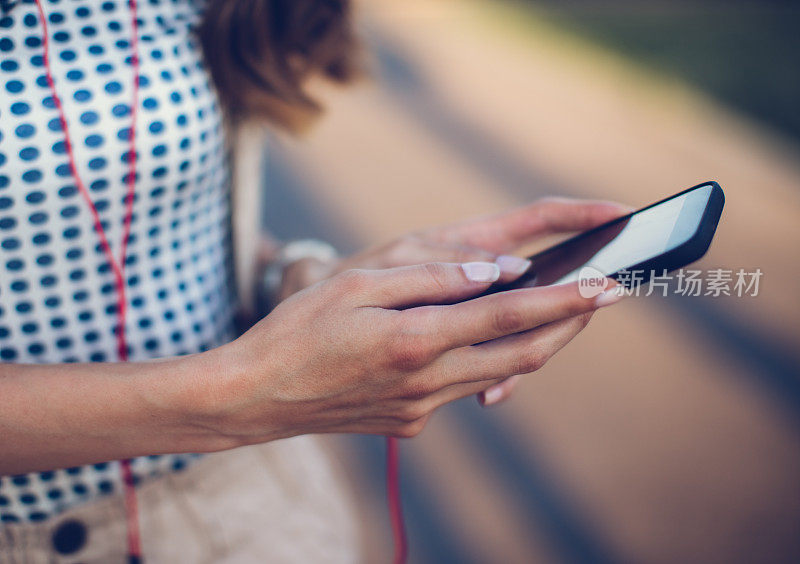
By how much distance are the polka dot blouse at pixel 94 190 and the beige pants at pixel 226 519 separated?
0.11 ft

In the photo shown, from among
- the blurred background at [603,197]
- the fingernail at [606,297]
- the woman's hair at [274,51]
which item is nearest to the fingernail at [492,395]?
the fingernail at [606,297]

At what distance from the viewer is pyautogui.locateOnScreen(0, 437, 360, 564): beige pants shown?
0.89 meters

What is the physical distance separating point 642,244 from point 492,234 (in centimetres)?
31

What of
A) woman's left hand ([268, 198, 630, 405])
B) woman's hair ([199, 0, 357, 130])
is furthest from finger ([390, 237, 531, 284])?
woman's hair ([199, 0, 357, 130])

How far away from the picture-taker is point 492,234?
0.99 metres

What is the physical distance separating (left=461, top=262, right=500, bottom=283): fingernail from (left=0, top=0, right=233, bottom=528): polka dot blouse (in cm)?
47

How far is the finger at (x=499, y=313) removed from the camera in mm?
646

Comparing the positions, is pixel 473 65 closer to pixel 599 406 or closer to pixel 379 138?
pixel 379 138

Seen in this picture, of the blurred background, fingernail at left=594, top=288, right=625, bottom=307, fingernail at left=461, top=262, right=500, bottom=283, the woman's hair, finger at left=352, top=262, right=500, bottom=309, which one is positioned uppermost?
the woman's hair

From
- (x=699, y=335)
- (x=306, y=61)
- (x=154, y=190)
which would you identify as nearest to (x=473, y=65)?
(x=699, y=335)

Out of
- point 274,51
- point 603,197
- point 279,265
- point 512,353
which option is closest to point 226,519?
point 279,265

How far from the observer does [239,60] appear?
3.32 ft

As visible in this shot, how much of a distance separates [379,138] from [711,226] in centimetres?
384

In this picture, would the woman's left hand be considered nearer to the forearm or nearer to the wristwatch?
the wristwatch
